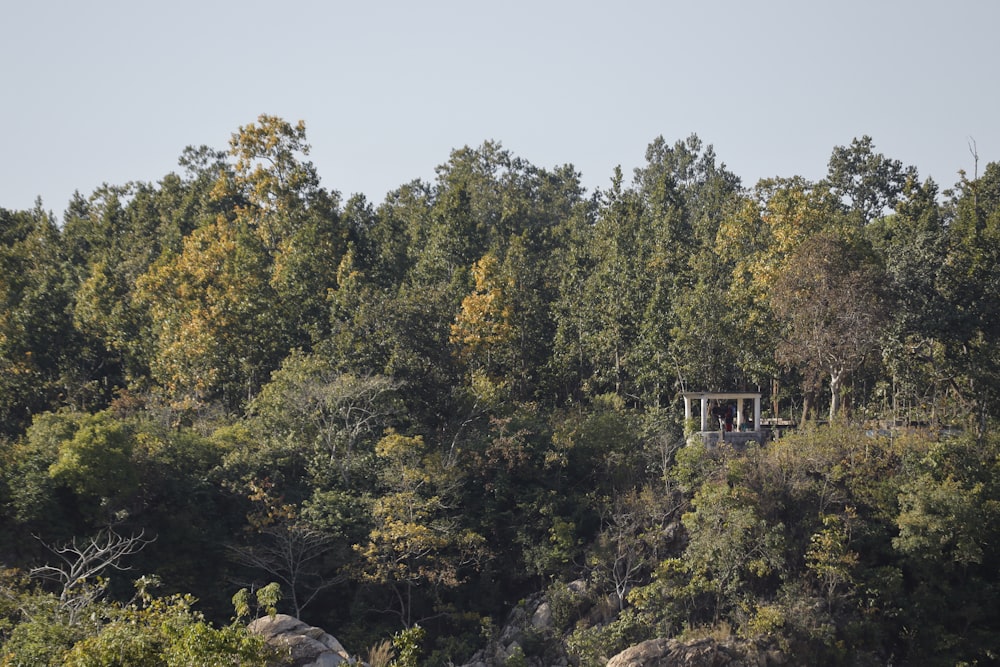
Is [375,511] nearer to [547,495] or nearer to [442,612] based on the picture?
[442,612]

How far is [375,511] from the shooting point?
2325 cm

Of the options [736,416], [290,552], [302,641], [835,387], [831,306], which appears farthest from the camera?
[736,416]

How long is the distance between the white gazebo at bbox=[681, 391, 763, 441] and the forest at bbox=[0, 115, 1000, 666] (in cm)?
70

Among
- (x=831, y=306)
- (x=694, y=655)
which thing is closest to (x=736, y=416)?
(x=831, y=306)

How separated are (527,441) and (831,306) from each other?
8260mm

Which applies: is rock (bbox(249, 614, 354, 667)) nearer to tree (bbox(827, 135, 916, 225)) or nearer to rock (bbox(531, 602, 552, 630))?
rock (bbox(531, 602, 552, 630))

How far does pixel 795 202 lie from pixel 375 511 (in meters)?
14.1

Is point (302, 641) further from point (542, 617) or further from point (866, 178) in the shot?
point (866, 178)

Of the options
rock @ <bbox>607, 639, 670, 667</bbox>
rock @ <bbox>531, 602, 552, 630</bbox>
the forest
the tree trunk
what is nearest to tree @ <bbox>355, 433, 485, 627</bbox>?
the forest

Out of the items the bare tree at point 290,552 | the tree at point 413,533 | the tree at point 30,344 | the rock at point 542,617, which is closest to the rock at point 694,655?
the rock at point 542,617

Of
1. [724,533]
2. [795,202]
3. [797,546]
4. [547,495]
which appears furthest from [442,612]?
[795,202]

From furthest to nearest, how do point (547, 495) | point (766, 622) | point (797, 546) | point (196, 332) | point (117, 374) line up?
point (117, 374) < point (196, 332) < point (547, 495) < point (797, 546) < point (766, 622)

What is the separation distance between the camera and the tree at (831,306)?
24.6 metres

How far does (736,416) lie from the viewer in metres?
26.8
